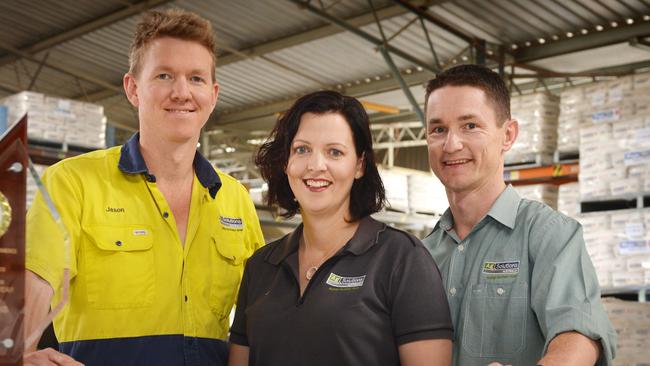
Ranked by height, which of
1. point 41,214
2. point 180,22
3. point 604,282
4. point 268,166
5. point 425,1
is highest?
point 425,1

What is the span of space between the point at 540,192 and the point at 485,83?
21.6ft

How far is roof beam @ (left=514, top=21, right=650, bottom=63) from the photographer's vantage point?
9.79 m

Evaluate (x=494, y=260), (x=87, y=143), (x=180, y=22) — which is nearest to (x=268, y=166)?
(x=180, y=22)

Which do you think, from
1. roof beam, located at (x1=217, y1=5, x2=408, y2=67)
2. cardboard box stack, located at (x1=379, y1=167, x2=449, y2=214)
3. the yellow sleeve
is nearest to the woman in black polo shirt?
the yellow sleeve

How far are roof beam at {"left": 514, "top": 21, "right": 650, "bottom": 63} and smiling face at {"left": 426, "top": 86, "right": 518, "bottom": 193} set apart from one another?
7702mm

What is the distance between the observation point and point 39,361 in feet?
6.44

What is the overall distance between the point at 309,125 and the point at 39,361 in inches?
47.0

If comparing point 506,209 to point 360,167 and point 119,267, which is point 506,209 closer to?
point 360,167

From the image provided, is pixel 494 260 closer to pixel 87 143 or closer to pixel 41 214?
pixel 41 214

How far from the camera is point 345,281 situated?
8.26ft

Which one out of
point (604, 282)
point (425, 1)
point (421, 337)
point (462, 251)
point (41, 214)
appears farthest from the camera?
point (425, 1)

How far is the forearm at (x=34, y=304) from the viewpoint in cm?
144

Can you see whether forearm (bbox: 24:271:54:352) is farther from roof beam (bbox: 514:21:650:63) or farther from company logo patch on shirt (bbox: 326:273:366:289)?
roof beam (bbox: 514:21:650:63)

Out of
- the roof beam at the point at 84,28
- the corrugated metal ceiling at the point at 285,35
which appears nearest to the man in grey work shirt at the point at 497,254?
the corrugated metal ceiling at the point at 285,35
